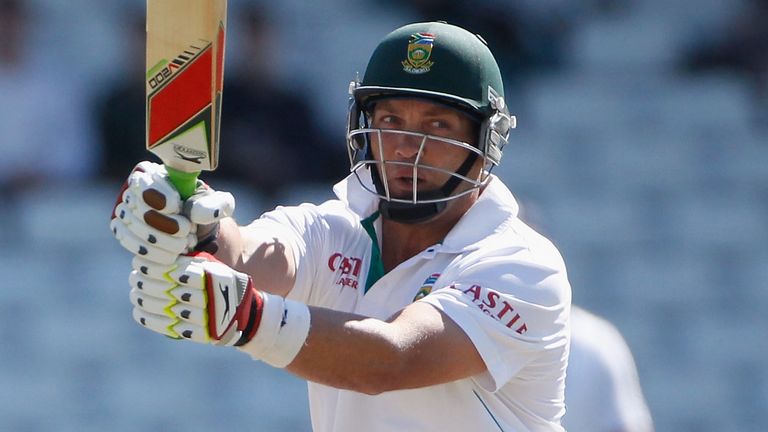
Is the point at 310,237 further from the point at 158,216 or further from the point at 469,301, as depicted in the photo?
the point at 158,216

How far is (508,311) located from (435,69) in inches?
22.4

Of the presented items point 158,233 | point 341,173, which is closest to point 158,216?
point 158,233

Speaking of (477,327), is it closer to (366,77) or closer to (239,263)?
(239,263)

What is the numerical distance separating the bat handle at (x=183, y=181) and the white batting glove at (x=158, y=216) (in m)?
0.02

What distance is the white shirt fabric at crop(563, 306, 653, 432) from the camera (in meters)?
3.83

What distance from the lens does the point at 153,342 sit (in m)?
6.16

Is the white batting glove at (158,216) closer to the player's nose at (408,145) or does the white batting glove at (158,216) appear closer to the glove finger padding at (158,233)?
the glove finger padding at (158,233)

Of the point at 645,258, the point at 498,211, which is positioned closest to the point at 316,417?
the point at 498,211

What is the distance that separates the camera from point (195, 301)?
2473mm

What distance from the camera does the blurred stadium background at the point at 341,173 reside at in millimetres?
6133

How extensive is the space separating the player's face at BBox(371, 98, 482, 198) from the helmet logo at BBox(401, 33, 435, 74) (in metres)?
0.07

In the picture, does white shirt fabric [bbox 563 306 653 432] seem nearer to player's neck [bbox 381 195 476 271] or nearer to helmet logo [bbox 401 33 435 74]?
player's neck [bbox 381 195 476 271]

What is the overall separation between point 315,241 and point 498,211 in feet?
1.29

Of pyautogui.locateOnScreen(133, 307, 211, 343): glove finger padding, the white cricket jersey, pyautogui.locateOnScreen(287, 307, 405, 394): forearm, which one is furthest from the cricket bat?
the white cricket jersey
